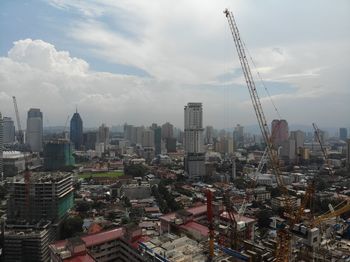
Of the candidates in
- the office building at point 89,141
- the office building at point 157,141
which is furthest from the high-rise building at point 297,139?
the office building at point 89,141

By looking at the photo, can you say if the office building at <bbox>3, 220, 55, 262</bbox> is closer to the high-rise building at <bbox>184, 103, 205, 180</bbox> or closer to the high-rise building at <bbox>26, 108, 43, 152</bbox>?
the high-rise building at <bbox>184, 103, 205, 180</bbox>

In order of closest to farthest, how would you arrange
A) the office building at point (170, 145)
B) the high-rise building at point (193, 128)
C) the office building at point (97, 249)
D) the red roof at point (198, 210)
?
the office building at point (97, 249) → the red roof at point (198, 210) → the high-rise building at point (193, 128) → the office building at point (170, 145)

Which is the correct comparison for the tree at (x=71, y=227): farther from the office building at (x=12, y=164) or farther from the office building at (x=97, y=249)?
the office building at (x=12, y=164)

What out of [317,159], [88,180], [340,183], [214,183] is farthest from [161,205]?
[317,159]

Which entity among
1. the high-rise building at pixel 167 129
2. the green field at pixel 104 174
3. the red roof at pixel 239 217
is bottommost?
the green field at pixel 104 174

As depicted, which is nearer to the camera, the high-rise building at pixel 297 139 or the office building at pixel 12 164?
the office building at pixel 12 164

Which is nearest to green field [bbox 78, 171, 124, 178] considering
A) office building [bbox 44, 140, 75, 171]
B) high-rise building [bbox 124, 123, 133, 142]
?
office building [bbox 44, 140, 75, 171]
